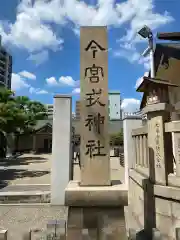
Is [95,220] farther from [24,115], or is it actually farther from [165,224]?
[24,115]

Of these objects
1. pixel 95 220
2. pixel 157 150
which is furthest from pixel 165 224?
pixel 95 220

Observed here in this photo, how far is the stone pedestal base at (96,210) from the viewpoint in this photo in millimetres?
3164

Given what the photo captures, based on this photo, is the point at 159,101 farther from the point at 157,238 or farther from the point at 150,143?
the point at 157,238

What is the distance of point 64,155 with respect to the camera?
747 centimetres

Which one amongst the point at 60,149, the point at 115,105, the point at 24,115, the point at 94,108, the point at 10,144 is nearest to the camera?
the point at 94,108

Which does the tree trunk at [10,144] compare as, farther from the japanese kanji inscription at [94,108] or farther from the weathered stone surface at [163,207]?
the japanese kanji inscription at [94,108]

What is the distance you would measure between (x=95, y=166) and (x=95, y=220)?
80 centimetres

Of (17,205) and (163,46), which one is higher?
(163,46)

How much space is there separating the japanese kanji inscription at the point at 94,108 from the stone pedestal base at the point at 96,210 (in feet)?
1.12

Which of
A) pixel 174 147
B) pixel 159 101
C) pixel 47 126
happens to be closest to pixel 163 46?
pixel 159 101

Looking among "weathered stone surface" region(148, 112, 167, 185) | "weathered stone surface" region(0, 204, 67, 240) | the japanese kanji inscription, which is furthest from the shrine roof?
"weathered stone surface" region(0, 204, 67, 240)

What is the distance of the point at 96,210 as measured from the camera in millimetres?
3225

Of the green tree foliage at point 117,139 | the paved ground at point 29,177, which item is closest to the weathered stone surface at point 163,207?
the paved ground at point 29,177

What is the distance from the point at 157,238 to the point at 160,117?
2.68m
